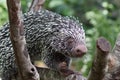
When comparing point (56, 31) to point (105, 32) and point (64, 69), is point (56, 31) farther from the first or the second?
point (105, 32)

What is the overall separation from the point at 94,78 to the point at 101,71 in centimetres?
9

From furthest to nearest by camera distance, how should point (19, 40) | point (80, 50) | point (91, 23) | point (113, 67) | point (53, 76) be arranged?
point (91, 23) < point (80, 50) < point (53, 76) < point (113, 67) < point (19, 40)

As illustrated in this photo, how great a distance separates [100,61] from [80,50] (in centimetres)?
96

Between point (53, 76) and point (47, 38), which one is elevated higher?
point (47, 38)

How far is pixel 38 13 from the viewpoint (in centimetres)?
378

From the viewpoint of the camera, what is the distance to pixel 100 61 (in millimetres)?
2453

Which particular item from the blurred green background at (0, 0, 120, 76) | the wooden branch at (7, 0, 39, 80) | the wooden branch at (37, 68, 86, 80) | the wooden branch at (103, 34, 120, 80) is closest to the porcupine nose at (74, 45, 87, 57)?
the wooden branch at (37, 68, 86, 80)

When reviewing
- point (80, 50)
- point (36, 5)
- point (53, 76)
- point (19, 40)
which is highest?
point (36, 5)

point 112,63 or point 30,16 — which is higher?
point 30,16

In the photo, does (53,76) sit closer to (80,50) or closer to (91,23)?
(80,50)

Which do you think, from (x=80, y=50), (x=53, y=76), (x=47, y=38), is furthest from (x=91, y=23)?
(x=53, y=76)

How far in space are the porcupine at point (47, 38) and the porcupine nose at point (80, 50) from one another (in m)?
0.15

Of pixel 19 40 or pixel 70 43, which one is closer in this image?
pixel 19 40

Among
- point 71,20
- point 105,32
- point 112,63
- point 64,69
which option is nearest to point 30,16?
point 71,20
